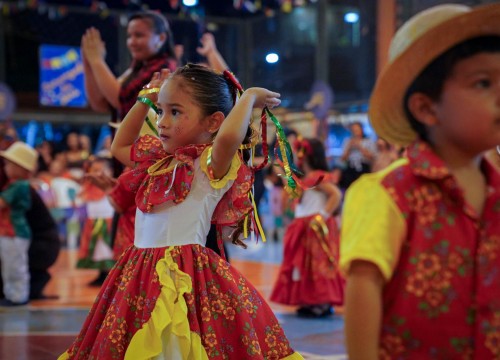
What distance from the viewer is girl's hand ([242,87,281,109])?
2.43m

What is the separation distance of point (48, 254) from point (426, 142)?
5.16 metres

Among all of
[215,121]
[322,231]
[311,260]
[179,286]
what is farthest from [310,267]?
[179,286]

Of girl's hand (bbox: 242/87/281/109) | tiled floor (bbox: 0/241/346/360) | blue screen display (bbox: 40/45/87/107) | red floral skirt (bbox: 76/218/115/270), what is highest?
blue screen display (bbox: 40/45/87/107)

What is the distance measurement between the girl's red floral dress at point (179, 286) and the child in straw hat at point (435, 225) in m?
0.99

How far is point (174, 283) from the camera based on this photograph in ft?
7.90

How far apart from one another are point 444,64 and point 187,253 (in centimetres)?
121

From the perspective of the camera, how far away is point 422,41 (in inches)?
58.1

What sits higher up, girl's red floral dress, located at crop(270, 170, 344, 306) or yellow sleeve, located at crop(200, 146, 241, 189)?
yellow sleeve, located at crop(200, 146, 241, 189)

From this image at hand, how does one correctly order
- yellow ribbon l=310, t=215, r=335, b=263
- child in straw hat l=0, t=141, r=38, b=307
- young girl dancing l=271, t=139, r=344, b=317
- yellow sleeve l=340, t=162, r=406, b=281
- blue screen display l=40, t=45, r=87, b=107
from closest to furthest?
1. yellow sleeve l=340, t=162, r=406, b=281
2. young girl dancing l=271, t=139, r=344, b=317
3. yellow ribbon l=310, t=215, r=335, b=263
4. child in straw hat l=0, t=141, r=38, b=307
5. blue screen display l=40, t=45, r=87, b=107

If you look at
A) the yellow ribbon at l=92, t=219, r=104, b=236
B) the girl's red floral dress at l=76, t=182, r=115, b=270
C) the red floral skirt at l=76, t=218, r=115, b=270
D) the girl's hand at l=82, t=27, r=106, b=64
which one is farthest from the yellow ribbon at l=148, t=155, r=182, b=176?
the yellow ribbon at l=92, t=219, r=104, b=236

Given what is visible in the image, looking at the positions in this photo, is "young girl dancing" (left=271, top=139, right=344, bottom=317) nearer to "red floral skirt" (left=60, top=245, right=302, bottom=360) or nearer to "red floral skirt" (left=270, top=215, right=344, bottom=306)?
"red floral skirt" (left=270, top=215, right=344, bottom=306)

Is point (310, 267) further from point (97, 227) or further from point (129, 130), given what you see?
point (129, 130)

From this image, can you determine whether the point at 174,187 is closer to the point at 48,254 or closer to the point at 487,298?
the point at 487,298

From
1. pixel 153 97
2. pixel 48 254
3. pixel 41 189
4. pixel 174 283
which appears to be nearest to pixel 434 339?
pixel 174 283
